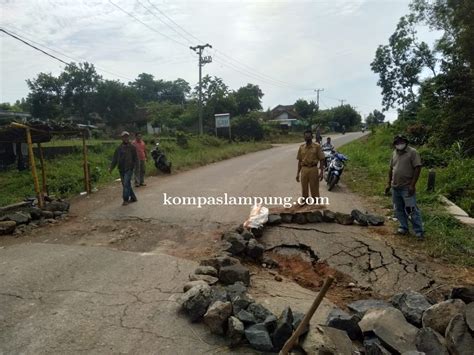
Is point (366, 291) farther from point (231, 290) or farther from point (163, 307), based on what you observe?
point (163, 307)

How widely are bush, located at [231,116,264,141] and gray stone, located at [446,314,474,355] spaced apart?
34577 mm

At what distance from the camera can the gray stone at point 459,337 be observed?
2.94 meters

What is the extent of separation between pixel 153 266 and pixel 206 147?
22068 millimetres

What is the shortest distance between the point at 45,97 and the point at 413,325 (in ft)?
181

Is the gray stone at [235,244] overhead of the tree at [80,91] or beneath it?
beneath

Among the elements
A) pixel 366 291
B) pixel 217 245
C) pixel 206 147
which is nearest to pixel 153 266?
pixel 217 245

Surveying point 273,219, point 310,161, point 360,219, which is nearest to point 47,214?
point 273,219

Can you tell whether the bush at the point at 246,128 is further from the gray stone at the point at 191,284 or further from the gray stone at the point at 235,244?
the gray stone at the point at 191,284

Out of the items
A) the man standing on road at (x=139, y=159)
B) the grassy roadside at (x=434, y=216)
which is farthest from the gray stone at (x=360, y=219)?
the man standing on road at (x=139, y=159)

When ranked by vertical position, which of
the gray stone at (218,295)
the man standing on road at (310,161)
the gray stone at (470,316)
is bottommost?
the gray stone at (218,295)

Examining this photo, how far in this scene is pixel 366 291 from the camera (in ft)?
15.1

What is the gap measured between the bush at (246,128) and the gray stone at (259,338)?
34.4 m

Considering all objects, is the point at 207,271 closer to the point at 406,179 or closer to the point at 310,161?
the point at 406,179

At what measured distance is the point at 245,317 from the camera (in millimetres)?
3465
